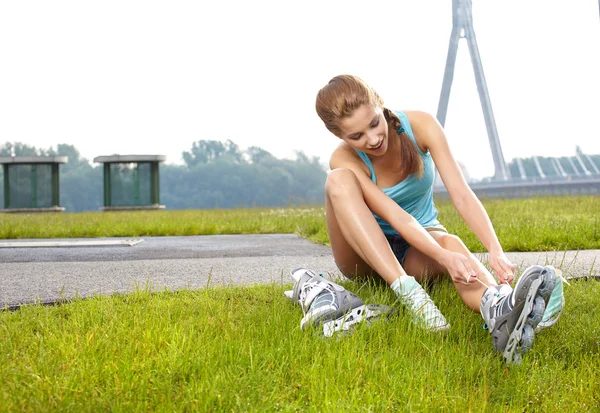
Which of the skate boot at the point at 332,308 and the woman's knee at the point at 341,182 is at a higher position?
the woman's knee at the point at 341,182

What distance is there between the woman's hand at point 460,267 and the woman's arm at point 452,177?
24cm

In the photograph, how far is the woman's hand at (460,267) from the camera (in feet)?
6.15

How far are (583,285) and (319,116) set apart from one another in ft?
4.61

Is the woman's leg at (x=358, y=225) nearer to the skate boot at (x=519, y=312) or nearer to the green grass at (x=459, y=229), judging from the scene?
the skate boot at (x=519, y=312)

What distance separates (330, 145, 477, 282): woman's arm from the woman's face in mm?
120

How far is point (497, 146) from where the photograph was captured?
23.5 m

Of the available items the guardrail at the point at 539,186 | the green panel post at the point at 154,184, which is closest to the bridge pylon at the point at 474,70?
the guardrail at the point at 539,186

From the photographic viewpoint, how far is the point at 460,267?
1.88 meters

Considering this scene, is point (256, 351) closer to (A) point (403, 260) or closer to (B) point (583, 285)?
(A) point (403, 260)

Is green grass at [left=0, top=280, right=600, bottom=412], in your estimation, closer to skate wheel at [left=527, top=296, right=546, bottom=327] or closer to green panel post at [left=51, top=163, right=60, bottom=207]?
skate wheel at [left=527, top=296, right=546, bottom=327]

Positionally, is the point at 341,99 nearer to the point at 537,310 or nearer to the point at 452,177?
the point at 452,177

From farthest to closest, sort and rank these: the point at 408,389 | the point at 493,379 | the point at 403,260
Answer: the point at 403,260, the point at 493,379, the point at 408,389

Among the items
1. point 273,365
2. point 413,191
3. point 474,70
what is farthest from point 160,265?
point 474,70

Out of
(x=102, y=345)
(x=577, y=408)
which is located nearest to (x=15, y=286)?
(x=102, y=345)
